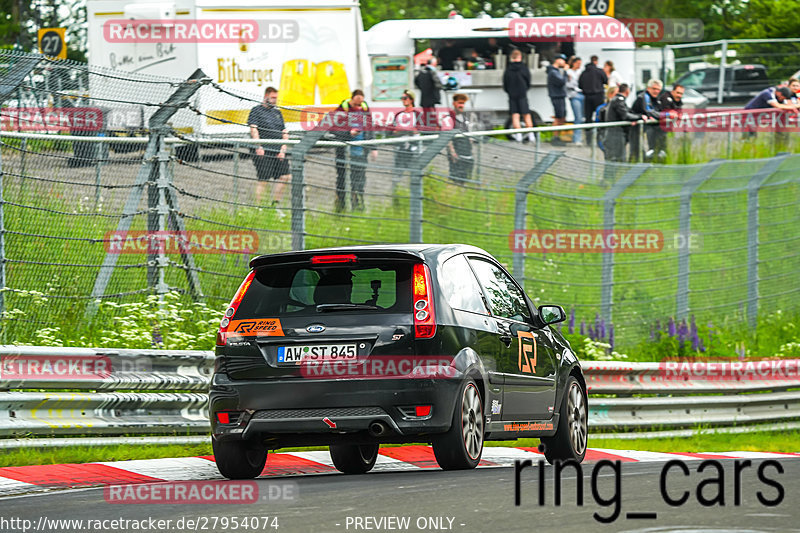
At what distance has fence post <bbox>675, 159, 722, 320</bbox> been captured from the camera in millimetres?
19016

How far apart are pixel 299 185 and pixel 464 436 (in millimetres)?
5465

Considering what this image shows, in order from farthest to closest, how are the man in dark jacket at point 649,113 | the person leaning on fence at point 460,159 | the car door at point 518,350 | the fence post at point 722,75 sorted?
the fence post at point 722,75 < the man in dark jacket at point 649,113 < the person leaning on fence at point 460,159 < the car door at point 518,350

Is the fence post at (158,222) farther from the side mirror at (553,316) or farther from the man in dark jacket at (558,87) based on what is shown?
the man in dark jacket at (558,87)

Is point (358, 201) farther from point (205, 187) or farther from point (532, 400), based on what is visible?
point (532, 400)

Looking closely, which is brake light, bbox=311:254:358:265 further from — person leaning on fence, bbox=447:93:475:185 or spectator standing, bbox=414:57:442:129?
spectator standing, bbox=414:57:442:129

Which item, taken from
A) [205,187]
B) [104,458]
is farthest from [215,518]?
[205,187]

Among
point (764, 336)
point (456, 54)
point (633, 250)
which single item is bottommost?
point (764, 336)

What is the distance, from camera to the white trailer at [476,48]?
1331 inches

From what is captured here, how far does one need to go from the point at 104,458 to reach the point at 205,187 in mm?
4166

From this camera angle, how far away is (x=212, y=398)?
9.41 metres

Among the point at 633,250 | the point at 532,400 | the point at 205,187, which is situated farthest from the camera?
the point at 633,250

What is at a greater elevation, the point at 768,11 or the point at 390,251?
the point at 768,11

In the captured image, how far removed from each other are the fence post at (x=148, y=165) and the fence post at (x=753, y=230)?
897 cm

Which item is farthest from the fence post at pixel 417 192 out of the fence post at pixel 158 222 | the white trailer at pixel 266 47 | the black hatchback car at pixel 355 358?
the white trailer at pixel 266 47
